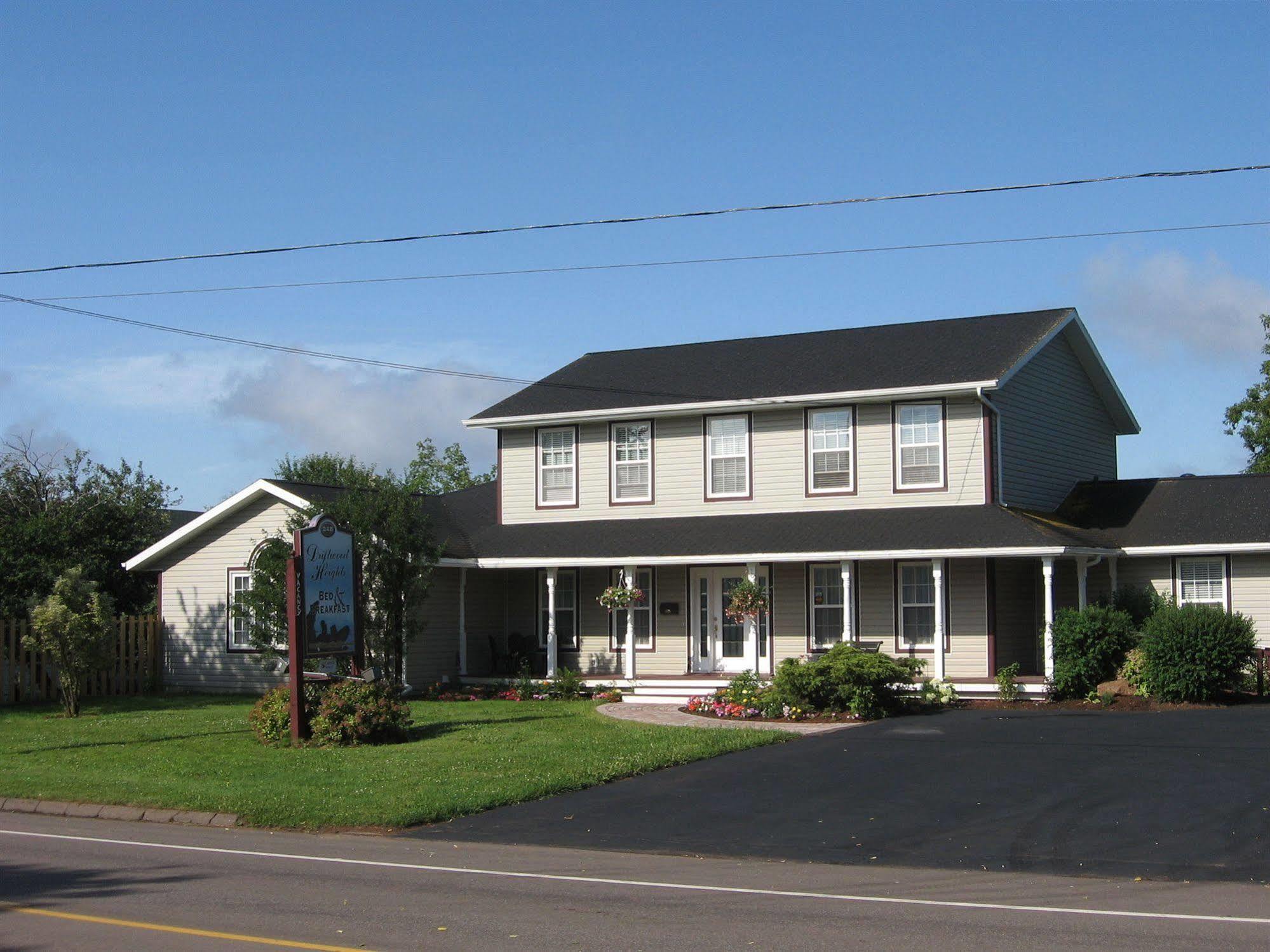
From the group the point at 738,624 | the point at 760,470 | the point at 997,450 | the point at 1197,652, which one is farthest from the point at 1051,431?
the point at 738,624

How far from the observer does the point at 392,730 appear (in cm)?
1977

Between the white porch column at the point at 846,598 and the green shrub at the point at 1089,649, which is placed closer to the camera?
the green shrub at the point at 1089,649

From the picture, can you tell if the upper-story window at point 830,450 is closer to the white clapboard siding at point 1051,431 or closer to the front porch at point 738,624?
the front porch at point 738,624

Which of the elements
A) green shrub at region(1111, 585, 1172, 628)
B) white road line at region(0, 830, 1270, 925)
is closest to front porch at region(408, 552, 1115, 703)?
green shrub at region(1111, 585, 1172, 628)

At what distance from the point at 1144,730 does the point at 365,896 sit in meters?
13.0

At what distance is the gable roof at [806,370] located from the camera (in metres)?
27.1

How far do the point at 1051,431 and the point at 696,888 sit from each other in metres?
→ 20.9

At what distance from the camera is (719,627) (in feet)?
93.8

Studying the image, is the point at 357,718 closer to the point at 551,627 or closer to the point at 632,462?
the point at 551,627

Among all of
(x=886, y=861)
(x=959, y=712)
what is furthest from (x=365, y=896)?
(x=959, y=712)

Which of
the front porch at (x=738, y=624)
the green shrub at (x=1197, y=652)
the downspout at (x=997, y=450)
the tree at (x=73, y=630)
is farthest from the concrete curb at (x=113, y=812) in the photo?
the downspout at (x=997, y=450)

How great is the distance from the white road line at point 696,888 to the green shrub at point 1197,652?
14087mm

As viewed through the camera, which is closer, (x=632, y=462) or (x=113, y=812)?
(x=113, y=812)

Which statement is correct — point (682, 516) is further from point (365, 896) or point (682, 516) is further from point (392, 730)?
point (365, 896)
